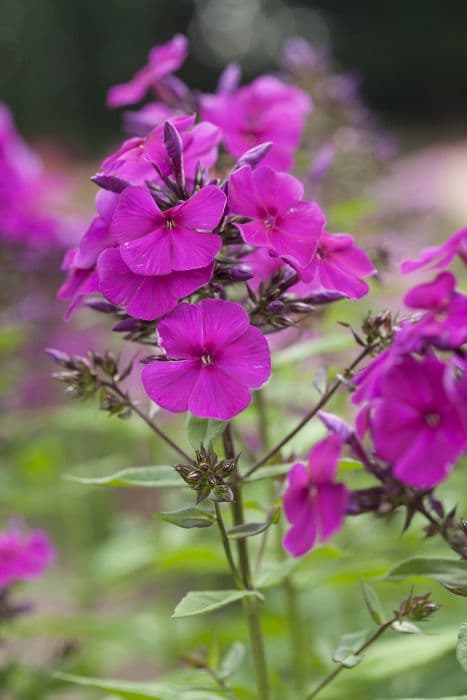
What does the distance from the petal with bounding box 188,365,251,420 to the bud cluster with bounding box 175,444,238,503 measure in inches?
1.8

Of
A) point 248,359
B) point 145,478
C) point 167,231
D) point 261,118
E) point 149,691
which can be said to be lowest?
point 149,691

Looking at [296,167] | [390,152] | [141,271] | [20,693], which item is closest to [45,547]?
[20,693]

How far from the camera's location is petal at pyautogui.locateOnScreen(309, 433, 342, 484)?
860 millimetres

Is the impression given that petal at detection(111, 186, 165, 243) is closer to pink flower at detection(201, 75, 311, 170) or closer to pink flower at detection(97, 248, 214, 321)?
pink flower at detection(97, 248, 214, 321)

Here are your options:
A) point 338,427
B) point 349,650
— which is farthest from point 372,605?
point 338,427

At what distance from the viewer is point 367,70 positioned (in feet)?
41.1

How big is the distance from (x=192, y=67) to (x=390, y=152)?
38.4 ft

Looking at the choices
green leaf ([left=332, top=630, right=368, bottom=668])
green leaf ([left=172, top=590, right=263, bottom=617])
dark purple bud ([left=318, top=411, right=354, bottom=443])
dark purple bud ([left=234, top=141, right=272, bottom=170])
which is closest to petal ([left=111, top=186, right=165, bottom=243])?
dark purple bud ([left=234, top=141, right=272, bottom=170])

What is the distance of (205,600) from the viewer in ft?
2.87

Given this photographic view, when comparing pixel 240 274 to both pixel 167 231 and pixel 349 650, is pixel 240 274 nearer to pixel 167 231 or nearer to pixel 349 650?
pixel 167 231

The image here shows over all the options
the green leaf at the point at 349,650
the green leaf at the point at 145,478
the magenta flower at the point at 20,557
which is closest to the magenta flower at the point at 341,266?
the green leaf at the point at 145,478

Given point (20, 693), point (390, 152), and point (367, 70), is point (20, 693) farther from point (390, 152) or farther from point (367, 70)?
point (367, 70)

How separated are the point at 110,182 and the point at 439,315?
33 cm

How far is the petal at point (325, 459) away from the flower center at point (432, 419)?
139mm
